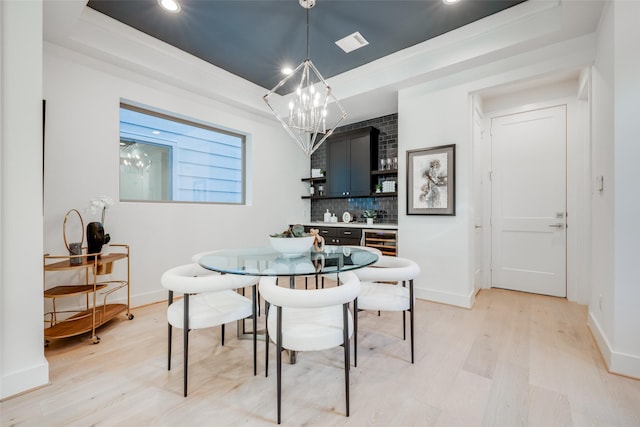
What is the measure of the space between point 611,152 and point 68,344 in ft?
14.6

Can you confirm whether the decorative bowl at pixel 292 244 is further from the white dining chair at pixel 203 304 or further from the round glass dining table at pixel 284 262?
the white dining chair at pixel 203 304

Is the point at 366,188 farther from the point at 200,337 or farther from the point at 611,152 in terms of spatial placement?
the point at 200,337

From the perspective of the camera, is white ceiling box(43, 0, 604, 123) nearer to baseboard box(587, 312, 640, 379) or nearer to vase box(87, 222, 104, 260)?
vase box(87, 222, 104, 260)

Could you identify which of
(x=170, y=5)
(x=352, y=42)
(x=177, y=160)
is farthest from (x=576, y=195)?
(x=177, y=160)

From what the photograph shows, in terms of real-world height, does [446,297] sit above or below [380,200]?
below

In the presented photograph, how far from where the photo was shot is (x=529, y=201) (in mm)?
3678

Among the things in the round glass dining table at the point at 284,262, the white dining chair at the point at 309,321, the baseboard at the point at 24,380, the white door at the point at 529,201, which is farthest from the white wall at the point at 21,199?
the white door at the point at 529,201

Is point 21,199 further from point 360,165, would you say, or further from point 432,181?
point 360,165

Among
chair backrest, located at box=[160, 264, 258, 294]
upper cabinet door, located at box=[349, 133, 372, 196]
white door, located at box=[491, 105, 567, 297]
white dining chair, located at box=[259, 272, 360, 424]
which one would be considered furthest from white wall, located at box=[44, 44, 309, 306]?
white door, located at box=[491, 105, 567, 297]

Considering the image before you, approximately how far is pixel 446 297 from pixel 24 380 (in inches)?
145

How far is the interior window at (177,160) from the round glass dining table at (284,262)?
1.80 m

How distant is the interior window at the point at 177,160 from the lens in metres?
3.31

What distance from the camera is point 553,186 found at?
3510 mm

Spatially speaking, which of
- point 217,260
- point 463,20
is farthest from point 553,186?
point 217,260
